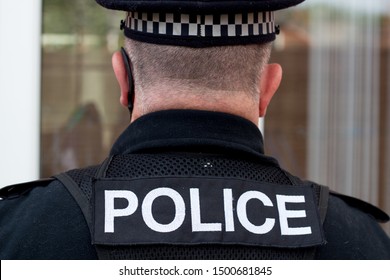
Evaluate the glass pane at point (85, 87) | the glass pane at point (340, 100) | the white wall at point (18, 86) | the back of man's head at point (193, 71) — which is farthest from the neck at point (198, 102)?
the glass pane at point (340, 100)

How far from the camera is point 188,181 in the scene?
130cm

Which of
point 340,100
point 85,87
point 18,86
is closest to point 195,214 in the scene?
point 18,86

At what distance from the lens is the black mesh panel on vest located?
1.26m

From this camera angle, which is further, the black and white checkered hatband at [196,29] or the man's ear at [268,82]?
the man's ear at [268,82]

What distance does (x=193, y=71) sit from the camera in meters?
1.34

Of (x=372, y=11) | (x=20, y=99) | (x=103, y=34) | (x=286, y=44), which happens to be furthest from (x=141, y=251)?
(x=372, y=11)

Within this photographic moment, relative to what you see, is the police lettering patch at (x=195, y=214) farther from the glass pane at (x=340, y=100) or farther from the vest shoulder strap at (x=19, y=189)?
the glass pane at (x=340, y=100)

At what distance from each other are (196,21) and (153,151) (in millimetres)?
244

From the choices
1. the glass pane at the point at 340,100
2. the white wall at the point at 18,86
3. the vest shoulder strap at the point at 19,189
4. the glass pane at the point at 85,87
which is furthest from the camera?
the glass pane at the point at 340,100

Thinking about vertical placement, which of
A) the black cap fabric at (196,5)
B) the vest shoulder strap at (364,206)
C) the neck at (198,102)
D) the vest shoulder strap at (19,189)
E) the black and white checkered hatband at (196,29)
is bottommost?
the vest shoulder strap at (364,206)

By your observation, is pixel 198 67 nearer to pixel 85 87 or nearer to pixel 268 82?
pixel 268 82

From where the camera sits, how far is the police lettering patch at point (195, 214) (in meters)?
1.26

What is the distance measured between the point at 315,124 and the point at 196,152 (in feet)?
7.10

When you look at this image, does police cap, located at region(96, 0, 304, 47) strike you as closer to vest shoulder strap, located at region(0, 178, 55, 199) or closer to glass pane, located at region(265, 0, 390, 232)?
vest shoulder strap, located at region(0, 178, 55, 199)
